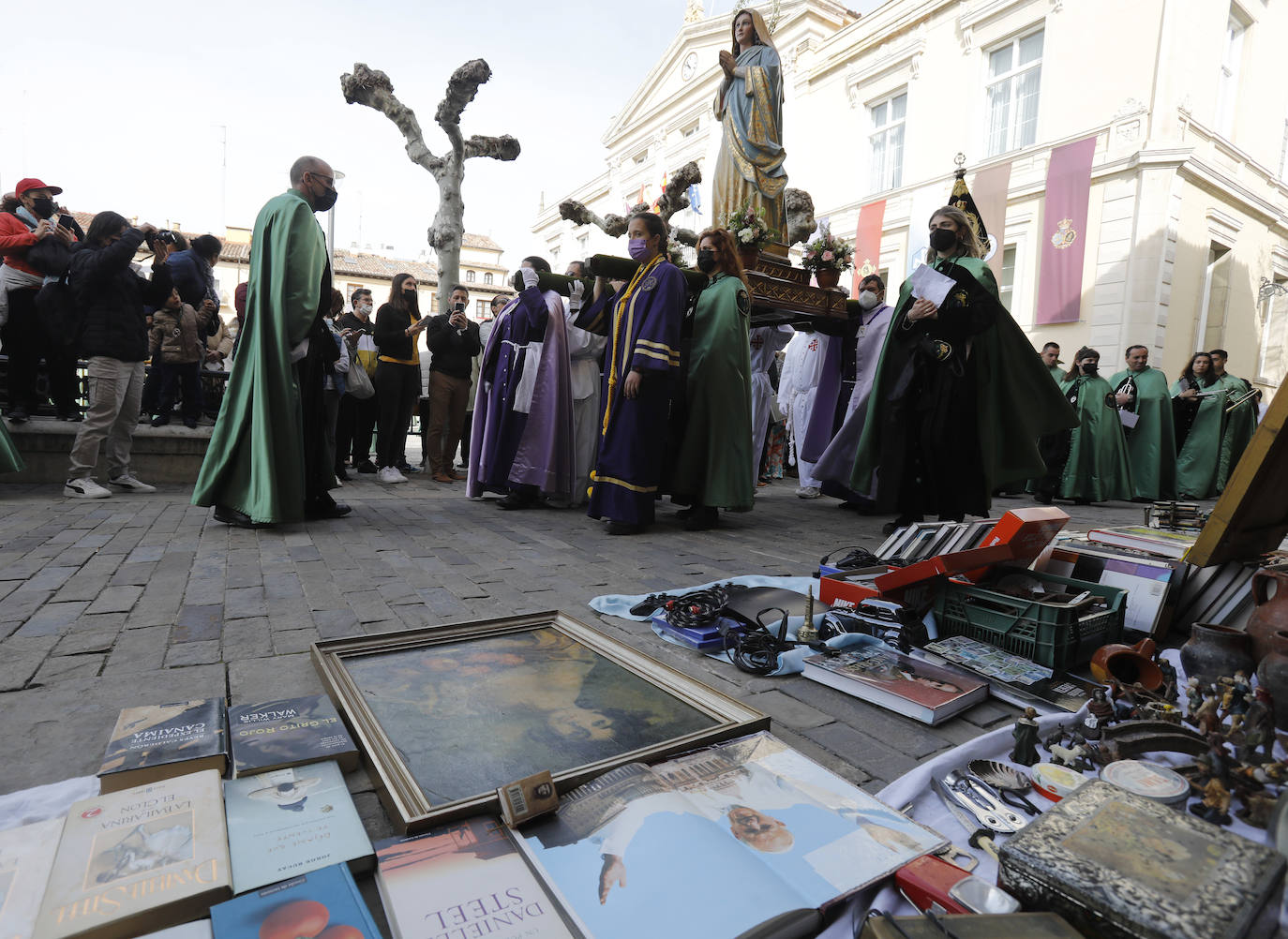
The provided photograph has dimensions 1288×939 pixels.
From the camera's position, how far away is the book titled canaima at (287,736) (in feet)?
4.58

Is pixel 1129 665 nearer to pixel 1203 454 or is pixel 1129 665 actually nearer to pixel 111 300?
pixel 111 300

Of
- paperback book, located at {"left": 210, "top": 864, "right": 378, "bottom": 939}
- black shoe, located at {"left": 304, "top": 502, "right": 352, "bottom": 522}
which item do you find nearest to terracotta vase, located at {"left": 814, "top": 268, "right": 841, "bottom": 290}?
black shoe, located at {"left": 304, "top": 502, "right": 352, "bottom": 522}

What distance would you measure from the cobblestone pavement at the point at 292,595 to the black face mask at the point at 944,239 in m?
1.98

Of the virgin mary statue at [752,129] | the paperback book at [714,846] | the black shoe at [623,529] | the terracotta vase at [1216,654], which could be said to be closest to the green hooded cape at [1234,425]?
the virgin mary statue at [752,129]

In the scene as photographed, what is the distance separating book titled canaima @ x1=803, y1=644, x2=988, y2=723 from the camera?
6.18 ft

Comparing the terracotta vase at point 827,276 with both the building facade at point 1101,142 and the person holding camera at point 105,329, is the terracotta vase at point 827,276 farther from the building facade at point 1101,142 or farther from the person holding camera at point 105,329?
the building facade at point 1101,142

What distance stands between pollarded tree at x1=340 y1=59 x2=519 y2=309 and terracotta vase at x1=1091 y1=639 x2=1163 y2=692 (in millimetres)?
9443

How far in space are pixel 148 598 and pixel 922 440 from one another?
13.6 ft

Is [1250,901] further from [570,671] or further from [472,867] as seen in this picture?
[570,671]

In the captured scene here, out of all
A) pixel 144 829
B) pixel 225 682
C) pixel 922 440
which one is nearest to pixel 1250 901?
pixel 144 829

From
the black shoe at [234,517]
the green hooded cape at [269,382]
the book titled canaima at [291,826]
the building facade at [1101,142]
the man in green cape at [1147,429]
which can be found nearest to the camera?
the book titled canaima at [291,826]

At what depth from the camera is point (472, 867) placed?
1.12 metres

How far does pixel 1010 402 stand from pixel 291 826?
178 inches

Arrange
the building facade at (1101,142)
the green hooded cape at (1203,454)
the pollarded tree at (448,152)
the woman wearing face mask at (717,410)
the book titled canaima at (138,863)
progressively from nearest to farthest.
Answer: the book titled canaima at (138,863) < the woman wearing face mask at (717,410) < the green hooded cape at (1203,454) < the pollarded tree at (448,152) < the building facade at (1101,142)
